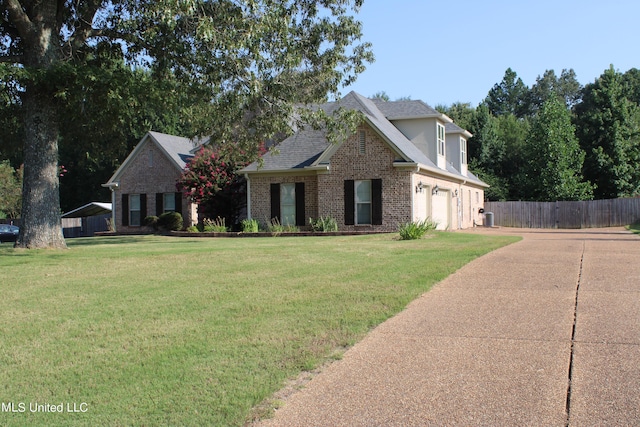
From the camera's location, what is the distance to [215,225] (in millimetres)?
26141

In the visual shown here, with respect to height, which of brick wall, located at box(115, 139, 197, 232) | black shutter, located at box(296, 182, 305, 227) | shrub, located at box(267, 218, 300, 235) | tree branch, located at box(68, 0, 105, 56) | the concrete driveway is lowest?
the concrete driveway

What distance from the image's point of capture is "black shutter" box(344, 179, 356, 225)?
23234 mm

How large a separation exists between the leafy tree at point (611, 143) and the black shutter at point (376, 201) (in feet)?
79.2

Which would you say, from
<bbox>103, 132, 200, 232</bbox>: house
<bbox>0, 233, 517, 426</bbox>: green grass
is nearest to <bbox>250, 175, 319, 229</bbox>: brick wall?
<bbox>103, 132, 200, 232</bbox>: house

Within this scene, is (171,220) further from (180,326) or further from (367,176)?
(180,326)

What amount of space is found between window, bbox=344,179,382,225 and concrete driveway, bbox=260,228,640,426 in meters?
14.2

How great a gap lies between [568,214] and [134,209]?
25.8m

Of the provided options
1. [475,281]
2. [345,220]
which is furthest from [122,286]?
[345,220]

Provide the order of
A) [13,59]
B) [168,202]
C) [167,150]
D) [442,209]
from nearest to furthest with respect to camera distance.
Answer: [13,59], [442,209], [167,150], [168,202]

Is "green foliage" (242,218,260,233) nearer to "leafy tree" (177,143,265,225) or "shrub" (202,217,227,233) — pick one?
"shrub" (202,217,227,233)

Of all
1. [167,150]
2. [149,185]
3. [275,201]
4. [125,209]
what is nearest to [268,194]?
[275,201]

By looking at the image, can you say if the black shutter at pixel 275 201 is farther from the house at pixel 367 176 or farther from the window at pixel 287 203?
the window at pixel 287 203

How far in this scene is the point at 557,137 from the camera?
126ft

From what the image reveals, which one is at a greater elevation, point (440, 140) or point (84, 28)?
point (84, 28)
